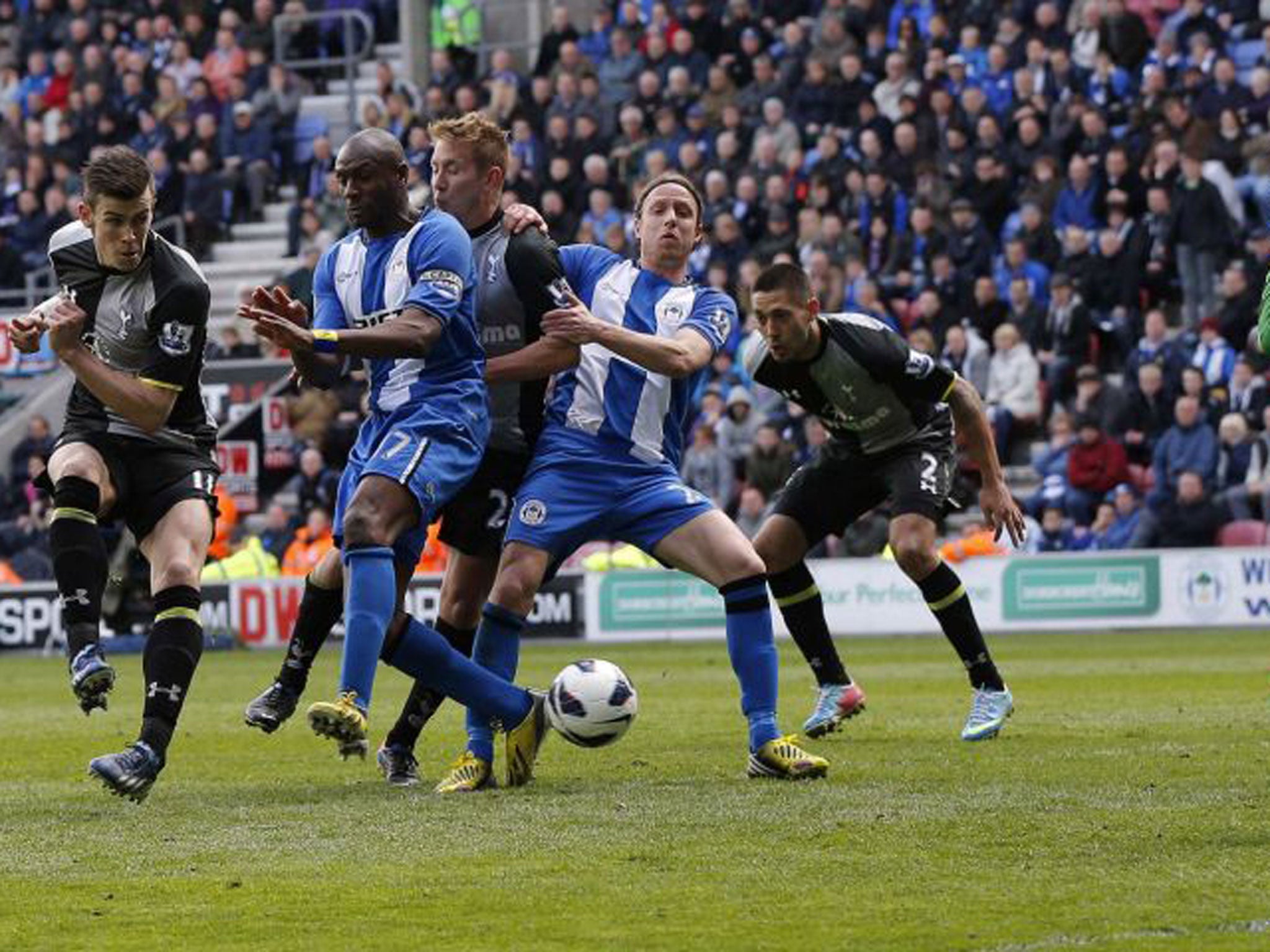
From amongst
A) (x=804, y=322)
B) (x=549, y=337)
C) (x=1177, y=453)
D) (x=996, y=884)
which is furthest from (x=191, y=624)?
(x=1177, y=453)

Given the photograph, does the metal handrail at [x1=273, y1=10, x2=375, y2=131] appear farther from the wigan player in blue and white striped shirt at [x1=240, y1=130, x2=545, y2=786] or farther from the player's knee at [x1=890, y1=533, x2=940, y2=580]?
the wigan player in blue and white striped shirt at [x1=240, y1=130, x2=545, y2=786]

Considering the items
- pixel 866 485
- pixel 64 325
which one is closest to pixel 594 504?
pixel 64 325

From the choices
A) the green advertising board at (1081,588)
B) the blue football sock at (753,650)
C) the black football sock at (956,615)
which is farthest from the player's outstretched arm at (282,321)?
the green advertising board at (1081,588)

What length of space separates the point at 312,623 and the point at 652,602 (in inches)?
556

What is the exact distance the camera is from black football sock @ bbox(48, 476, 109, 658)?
9.04m

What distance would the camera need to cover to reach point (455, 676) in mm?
9109

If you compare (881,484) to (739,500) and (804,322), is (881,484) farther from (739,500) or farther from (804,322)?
(739,500)

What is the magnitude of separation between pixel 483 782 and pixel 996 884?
131 inches

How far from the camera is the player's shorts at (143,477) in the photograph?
9.28m

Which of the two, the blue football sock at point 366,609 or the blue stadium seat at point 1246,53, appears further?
the blue stadium seat at point 1246,53

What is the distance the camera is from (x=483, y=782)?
9.34 m

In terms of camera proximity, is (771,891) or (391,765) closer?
(771,891)

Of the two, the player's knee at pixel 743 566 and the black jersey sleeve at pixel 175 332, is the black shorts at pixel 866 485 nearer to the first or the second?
the player's knee at pixel 743 566

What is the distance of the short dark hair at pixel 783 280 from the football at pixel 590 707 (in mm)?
1941
